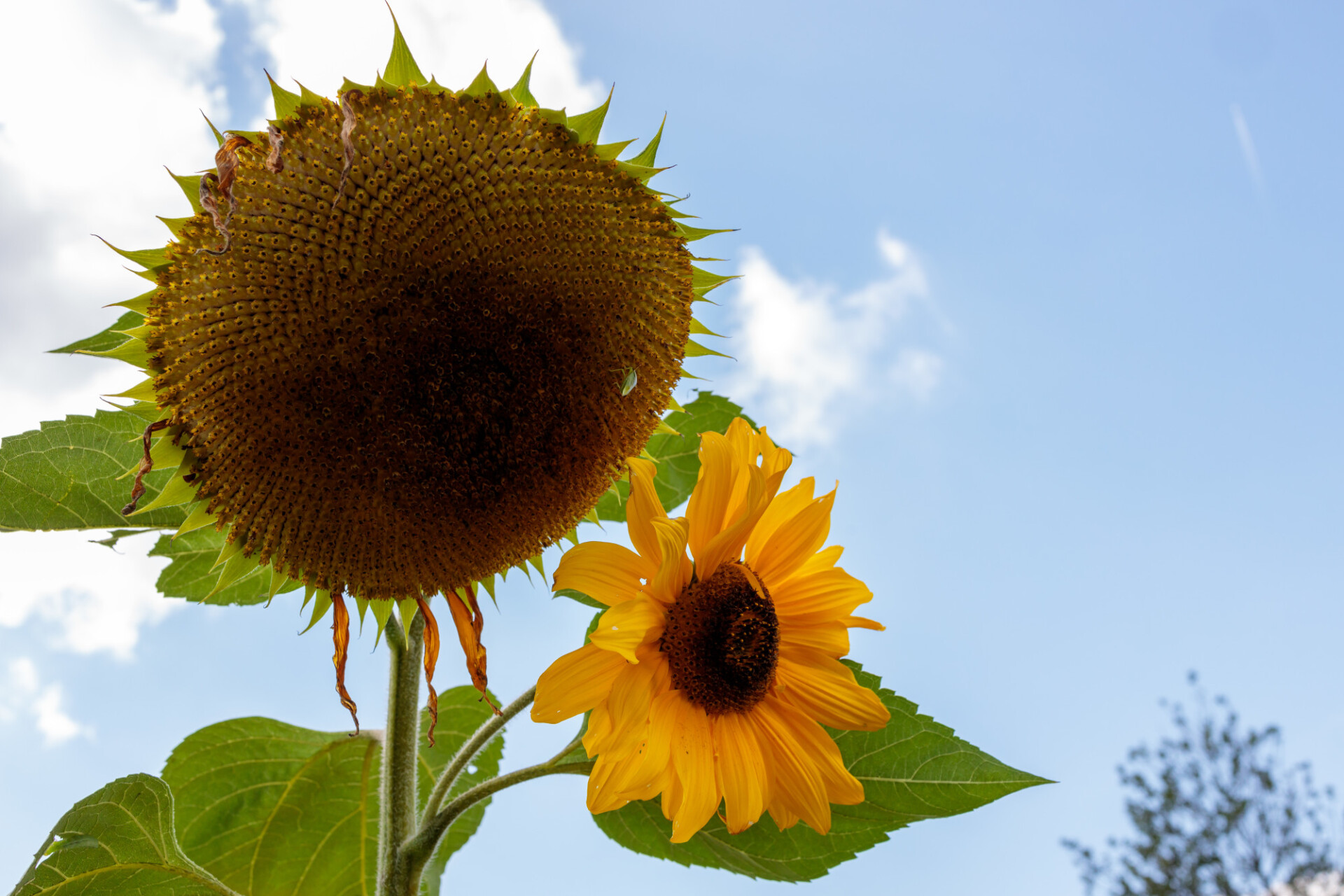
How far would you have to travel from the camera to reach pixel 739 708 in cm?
175

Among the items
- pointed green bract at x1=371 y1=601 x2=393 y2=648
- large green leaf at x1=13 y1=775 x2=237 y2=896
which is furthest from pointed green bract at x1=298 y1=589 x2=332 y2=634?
large green leaf at x1=13 y1=775 x2=237 y2=896

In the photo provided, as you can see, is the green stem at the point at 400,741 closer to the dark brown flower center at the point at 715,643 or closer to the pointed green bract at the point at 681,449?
the pointed green bract at the point at 681,449

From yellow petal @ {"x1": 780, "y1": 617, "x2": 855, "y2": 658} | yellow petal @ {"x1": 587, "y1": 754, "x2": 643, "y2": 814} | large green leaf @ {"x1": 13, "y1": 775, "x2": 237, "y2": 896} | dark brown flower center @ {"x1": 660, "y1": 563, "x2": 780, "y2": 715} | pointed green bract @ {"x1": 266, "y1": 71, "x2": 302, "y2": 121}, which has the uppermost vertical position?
pointed green bract @ {"x1": 266, "y1": 71, "x2": 302, "y2": 121}

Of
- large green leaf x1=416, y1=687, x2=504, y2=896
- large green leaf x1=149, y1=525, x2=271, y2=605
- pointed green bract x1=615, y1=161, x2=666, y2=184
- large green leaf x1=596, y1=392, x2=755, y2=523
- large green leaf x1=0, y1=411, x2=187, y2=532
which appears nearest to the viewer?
pointed green bract x1=615, y1=161, x2=666, y2=184

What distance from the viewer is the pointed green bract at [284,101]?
1624 millimetres

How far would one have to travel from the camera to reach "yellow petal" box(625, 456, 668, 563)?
5.32 ft

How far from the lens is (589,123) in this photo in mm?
1716

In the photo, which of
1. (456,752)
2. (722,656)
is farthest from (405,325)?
(456,752)

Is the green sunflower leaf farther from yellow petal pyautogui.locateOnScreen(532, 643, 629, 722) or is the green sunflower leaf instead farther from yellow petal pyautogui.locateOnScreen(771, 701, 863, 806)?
yellow petal pyautogui.locateOnScreen(771, 701, 863, 806)

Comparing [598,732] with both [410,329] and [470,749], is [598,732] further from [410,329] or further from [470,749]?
[410,329]

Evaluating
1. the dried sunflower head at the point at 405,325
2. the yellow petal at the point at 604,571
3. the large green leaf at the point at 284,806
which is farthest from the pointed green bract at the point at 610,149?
the large green leaf at the point at 284,806

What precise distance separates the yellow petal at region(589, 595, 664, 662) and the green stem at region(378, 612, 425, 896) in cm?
62

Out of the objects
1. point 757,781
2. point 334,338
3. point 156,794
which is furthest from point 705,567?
point 156,794

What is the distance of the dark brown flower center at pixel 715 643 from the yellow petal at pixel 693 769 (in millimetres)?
30
